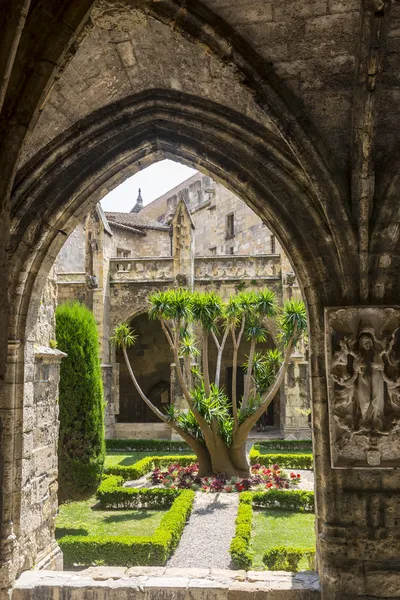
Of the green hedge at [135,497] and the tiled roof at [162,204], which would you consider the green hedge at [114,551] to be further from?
the tiled roof at [162,204]

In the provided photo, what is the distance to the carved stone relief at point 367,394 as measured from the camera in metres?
3.76

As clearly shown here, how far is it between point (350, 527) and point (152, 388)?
14446 mm

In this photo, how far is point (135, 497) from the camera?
8.35 m

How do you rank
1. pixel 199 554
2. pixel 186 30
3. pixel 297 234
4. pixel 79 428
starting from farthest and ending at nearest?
pixel 79 428, pixel 199 554, pixel 297 234, pixel 186 30

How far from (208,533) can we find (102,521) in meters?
1.68

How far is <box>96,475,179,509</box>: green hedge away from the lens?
834 cm

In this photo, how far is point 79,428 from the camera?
8.33 meters

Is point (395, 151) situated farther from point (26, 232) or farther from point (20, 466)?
point (20, 466)

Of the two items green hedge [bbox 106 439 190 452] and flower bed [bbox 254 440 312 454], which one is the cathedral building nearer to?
flower bed [bbox 254 440 312 454]

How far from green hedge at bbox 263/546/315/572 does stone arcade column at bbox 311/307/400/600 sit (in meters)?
1.50

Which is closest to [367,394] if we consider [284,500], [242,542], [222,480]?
[242,542]

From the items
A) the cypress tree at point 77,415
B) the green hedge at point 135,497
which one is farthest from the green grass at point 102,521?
the cypress tree at point 77,415

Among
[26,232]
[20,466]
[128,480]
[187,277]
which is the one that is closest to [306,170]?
[26,232]

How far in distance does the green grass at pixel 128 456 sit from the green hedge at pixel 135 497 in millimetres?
2931
